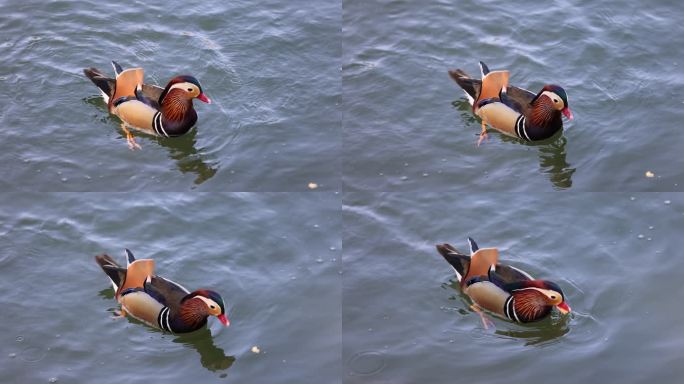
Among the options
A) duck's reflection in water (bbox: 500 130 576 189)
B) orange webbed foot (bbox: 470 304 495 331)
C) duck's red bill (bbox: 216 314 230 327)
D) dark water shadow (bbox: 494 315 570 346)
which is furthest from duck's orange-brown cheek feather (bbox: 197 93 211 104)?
dark water shadow (bbox: 494 315 570 346)

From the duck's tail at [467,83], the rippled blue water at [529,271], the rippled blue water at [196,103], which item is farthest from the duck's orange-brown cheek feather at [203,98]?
the duck's tail at [467,83]

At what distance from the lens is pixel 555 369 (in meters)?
9.98

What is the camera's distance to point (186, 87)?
11.6m

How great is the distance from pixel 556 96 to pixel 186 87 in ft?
11.8

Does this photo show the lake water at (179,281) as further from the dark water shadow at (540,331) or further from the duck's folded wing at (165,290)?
the dark water shadow at (540,331)

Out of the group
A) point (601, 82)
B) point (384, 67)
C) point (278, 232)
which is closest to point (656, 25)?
point (601, 82)

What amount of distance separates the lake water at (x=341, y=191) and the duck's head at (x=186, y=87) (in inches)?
18.0

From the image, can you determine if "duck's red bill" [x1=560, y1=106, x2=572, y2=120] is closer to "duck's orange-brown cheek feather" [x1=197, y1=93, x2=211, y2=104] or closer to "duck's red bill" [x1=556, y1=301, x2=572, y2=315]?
"duck's red bill" [x1=556, y1=301, x2=572, y2=315]

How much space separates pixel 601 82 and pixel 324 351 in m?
4.54

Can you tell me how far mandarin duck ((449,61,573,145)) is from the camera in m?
11.6

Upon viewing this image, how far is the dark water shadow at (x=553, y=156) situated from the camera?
38.0 feet

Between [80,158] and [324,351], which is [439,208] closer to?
[324,351]

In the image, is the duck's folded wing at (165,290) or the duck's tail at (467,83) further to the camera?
the duck's tail at (467,83)

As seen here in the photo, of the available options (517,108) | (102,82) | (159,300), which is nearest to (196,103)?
(102,82)
